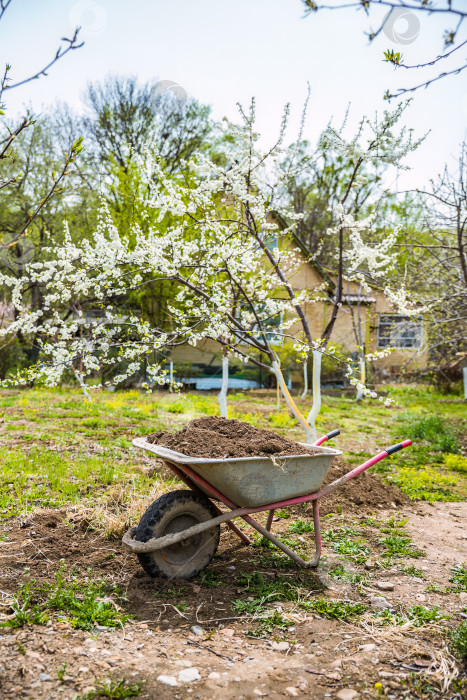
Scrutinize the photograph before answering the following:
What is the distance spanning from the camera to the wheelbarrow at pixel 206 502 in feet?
9.48

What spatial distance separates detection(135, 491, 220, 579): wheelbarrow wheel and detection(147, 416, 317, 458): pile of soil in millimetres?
271

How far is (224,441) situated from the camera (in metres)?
3.26

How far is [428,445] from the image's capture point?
294 inches

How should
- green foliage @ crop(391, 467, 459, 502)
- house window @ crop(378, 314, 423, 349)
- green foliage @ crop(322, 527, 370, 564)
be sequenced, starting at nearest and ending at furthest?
green foliage @ crop(322, 527, 370, 564) → green foliage @ crop(391, 467, 459, 502) → house window @ crop(378, 314, 423, 349)

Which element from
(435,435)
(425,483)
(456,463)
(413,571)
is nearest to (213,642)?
(413,571)

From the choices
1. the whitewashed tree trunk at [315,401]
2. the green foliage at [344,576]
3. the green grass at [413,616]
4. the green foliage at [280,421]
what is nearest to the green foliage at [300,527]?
the green foliage at [344,576]

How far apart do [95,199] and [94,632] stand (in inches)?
601

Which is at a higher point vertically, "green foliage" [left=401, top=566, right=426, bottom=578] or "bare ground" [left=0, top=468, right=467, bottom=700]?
"bare ground" [left=0, top=468, right=467, bottom=700]

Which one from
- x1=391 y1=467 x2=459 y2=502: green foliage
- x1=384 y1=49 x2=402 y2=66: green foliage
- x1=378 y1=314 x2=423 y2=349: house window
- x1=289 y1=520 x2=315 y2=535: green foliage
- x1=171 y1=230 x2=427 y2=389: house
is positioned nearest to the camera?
x1=384 y1=49 x2=402 y2=66: green foliage

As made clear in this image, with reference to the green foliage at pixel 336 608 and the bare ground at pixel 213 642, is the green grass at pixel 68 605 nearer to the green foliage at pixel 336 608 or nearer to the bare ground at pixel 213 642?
the bare ground at pixel 213 642

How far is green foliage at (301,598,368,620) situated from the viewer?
2.74m

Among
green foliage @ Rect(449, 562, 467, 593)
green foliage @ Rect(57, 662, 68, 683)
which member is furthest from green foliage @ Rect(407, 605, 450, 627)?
green foliage @ Rect(57, 662, 68, 683)

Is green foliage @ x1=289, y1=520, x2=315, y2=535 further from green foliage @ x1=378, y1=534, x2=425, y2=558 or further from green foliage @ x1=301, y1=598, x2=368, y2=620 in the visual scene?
green foliage @ x1=301, y1=598, x2=368, y2=620

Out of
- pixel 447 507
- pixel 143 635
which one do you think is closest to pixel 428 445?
pixel 447 507
